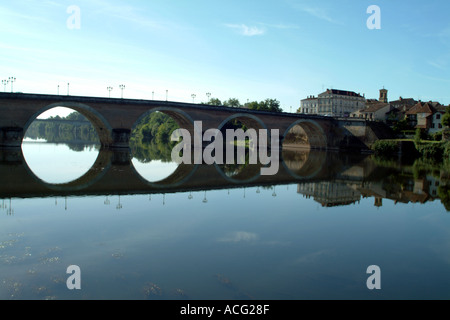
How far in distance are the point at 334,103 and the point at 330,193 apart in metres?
90.4

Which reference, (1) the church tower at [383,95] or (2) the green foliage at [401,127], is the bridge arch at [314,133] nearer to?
(2) the green foliage at [401,127]

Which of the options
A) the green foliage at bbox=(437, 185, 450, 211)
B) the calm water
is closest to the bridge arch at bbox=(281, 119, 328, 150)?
the green foliage at bbox=(437, 185, 450, 211)

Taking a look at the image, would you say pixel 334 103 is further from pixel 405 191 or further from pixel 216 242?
pixel 216 242

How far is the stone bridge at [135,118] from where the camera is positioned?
38156mm

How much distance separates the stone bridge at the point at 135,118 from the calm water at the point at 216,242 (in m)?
21.9

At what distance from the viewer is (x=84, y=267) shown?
8.21 meters

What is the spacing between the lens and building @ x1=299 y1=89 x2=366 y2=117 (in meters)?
104

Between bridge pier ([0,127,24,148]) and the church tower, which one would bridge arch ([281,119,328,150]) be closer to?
bridge pier ([0,127,24,148])

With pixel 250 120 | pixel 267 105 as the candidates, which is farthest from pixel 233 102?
pixel 250 120

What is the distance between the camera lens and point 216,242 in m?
10.4

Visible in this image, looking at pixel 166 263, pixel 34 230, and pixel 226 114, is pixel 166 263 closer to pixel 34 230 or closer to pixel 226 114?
pixel 34 230

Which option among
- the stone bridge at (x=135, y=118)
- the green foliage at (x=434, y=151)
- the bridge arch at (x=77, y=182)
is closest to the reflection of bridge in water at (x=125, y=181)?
the bridge arch at (x=77, y=182)

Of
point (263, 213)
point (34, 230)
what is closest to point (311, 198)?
point (263, 213)
